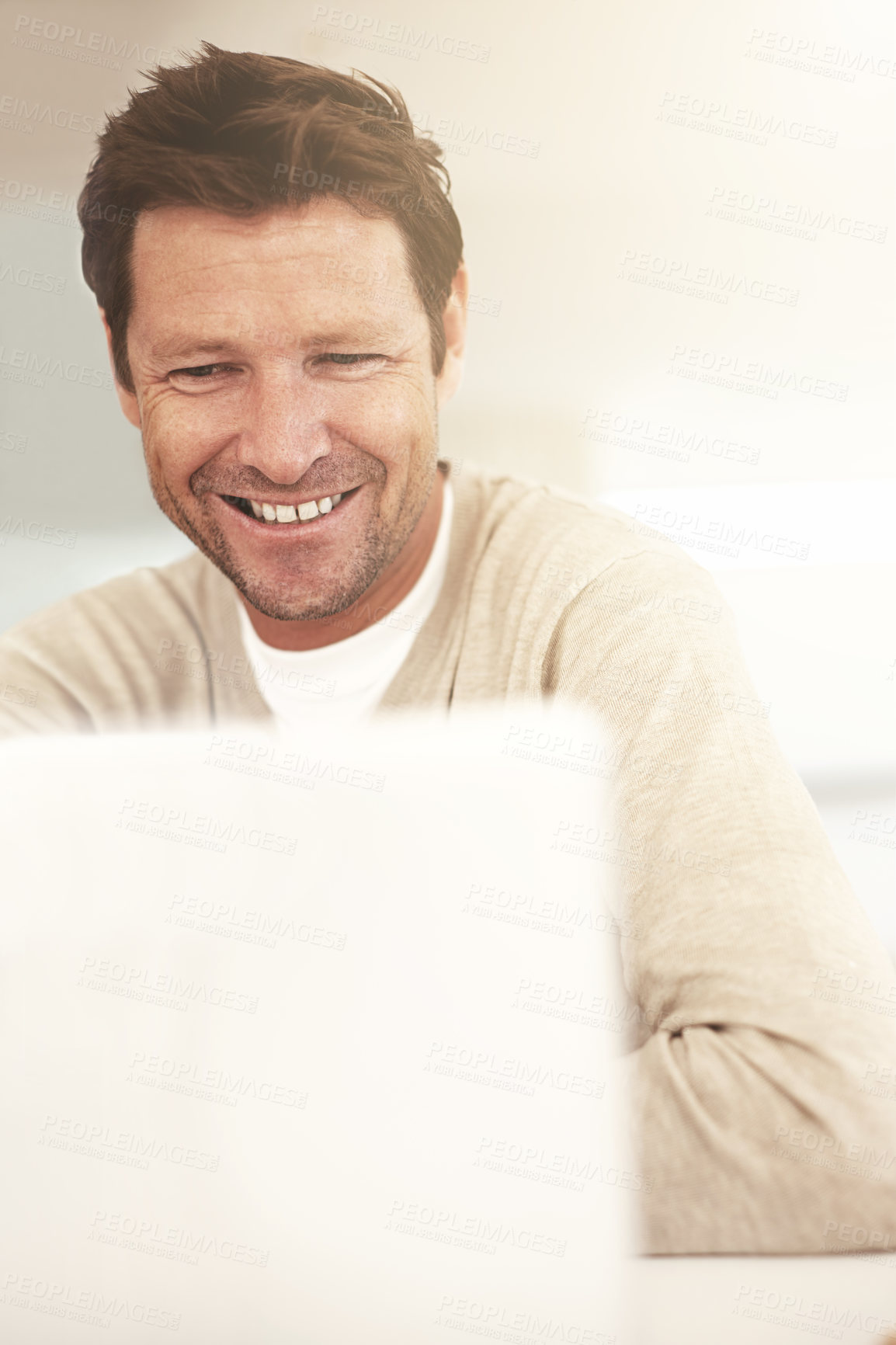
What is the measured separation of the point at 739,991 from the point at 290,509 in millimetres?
901

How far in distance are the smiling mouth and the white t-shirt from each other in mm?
159

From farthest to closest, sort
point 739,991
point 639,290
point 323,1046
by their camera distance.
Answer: point 639,290
point 323,1046
point 739,991

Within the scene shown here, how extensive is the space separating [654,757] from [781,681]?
0.24 metres

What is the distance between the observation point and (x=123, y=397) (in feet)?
5.35

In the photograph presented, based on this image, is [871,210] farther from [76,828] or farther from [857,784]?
[76,828]

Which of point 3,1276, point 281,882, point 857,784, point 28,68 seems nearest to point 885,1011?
point 857,784

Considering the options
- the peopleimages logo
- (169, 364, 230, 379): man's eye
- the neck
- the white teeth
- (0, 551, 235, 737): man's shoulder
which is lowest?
(0, 551, 235, 737): man's shoulder

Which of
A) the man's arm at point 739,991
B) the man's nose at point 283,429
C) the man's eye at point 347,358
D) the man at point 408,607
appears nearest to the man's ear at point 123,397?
the man at point 408,607

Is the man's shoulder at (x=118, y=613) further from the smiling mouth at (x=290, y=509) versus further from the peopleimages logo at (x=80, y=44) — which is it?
the peopleimages logo at (x=80, y=44)

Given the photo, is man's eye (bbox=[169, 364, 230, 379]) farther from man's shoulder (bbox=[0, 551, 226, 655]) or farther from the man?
man's shoulder (bbox=[0, 551, 226, 655])

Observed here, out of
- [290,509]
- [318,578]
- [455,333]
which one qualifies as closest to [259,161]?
[455,333]

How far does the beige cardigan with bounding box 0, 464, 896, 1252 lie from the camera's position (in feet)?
4.81

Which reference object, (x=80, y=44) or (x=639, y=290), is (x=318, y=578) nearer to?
(x=639, y=290)

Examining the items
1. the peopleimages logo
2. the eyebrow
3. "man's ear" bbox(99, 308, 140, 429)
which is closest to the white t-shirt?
the eyebrow
